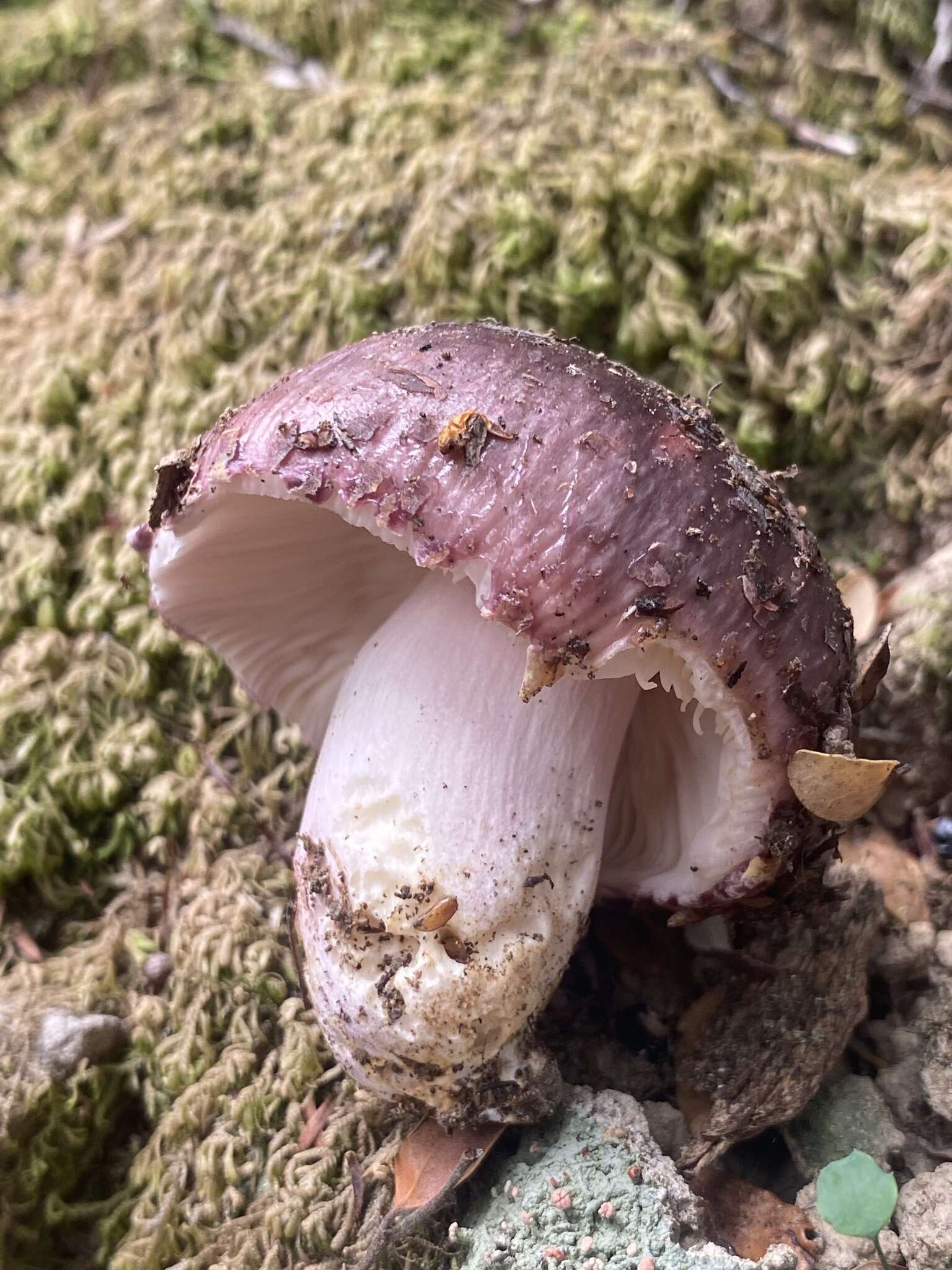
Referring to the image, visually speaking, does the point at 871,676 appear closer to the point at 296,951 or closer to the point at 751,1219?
the point at 751,1219

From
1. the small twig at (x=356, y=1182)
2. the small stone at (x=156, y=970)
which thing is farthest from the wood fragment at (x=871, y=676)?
the small stone at (x=156, y=970)

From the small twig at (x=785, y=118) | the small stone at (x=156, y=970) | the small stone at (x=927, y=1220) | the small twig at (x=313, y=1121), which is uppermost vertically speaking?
the small twig at (x=785, y=118)

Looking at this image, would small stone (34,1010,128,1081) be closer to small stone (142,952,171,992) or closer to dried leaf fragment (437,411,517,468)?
small stone (142,952,171,992)

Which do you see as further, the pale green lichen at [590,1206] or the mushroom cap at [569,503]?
the pale green lichen at [590,1206]

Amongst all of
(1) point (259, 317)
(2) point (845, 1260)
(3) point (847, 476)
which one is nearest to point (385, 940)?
(2) point (845, 1260)

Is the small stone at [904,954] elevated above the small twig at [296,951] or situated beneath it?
elevated above

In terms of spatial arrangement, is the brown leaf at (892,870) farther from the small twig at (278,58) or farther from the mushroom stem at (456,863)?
the small twig at (278,58)

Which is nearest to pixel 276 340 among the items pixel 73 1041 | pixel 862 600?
pixel 862 600
